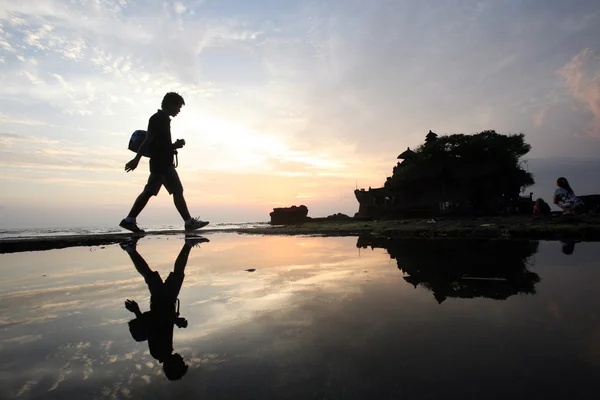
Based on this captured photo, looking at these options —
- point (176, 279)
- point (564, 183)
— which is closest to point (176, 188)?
point (176, 279)

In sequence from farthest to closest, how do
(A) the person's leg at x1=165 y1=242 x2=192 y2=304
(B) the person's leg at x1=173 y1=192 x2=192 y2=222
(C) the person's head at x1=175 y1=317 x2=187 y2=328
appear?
1. (B) the person's leg at x1=173 y1=192 x2=192 y2=222
2. (A) the person's leg at x1=165 y1=242 x2=192 y2=304
3. (C) the person's head at x1=175 y1=317 x2=187 y2=328

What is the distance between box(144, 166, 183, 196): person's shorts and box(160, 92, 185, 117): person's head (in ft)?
4.95

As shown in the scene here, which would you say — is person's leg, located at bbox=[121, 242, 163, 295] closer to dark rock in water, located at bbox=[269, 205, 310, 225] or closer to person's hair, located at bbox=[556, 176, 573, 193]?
person's hair, located at bbox=[556, 176, 573, 193]

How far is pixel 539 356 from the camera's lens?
1.52 meters

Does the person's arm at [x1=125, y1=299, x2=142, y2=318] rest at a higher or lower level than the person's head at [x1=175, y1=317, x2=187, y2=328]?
higher

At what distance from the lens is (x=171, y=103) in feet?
28.0

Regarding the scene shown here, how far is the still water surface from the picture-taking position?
1.35m

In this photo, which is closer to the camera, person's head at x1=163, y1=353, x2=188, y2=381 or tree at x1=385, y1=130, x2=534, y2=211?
person's head at x1=163, y1=353, x2=188, y2=381

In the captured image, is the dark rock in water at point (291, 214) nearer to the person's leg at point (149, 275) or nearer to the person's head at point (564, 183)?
the person's head at point (564, 183)

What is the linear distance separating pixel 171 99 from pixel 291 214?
18935 millimetres

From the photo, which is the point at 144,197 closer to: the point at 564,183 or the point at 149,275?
the point at 149,275

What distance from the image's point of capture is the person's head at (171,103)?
8.52 m

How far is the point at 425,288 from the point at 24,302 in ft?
11.9

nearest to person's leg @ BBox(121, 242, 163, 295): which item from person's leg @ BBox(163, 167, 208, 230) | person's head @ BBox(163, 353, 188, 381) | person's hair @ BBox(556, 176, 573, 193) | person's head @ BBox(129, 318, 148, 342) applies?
person's head @ BBox(129, 318, 148, 342)
